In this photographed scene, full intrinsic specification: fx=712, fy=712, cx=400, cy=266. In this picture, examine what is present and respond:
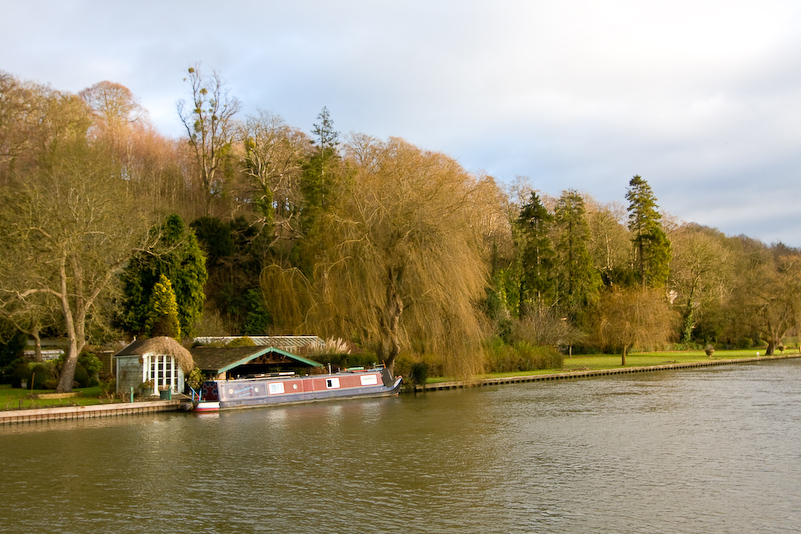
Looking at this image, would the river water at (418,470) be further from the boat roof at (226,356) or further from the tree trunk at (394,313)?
the tree trunk at (394,313)

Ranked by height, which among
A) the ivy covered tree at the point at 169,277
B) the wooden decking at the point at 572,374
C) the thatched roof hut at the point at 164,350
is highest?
the ivy covered tree at the point at 169,277

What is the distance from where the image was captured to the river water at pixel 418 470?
48.5 feet

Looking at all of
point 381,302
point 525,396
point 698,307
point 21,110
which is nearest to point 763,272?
point 698,307

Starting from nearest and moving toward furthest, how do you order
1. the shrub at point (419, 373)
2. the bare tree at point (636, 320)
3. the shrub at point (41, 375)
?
the shrub at point (41, 375) < the shrub at point (419, 373) < the bare tree at point (636, 320)

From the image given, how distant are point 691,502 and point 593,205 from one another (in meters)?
65.0

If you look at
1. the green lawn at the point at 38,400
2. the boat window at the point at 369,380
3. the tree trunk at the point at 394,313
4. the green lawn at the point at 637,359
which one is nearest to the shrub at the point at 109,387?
the green lawn at the point at 38,400

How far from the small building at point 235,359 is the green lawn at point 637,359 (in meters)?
13.3

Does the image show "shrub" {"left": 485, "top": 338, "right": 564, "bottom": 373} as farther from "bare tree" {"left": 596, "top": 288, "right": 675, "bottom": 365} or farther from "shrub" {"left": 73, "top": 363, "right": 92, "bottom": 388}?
"shrub" {"left": 73, "top": 363, "right": 92, "bottom": 388}

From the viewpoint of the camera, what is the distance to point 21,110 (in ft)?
147

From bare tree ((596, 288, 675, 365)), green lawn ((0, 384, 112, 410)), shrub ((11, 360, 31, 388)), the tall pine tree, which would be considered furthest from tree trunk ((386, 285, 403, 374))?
the tall pine tree

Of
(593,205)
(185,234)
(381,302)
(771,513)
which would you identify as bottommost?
(771,513)

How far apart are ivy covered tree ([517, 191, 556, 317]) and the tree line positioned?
182mm

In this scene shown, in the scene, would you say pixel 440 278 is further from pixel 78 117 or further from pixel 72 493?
pixel 78 117

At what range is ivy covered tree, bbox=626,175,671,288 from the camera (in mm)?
68938
